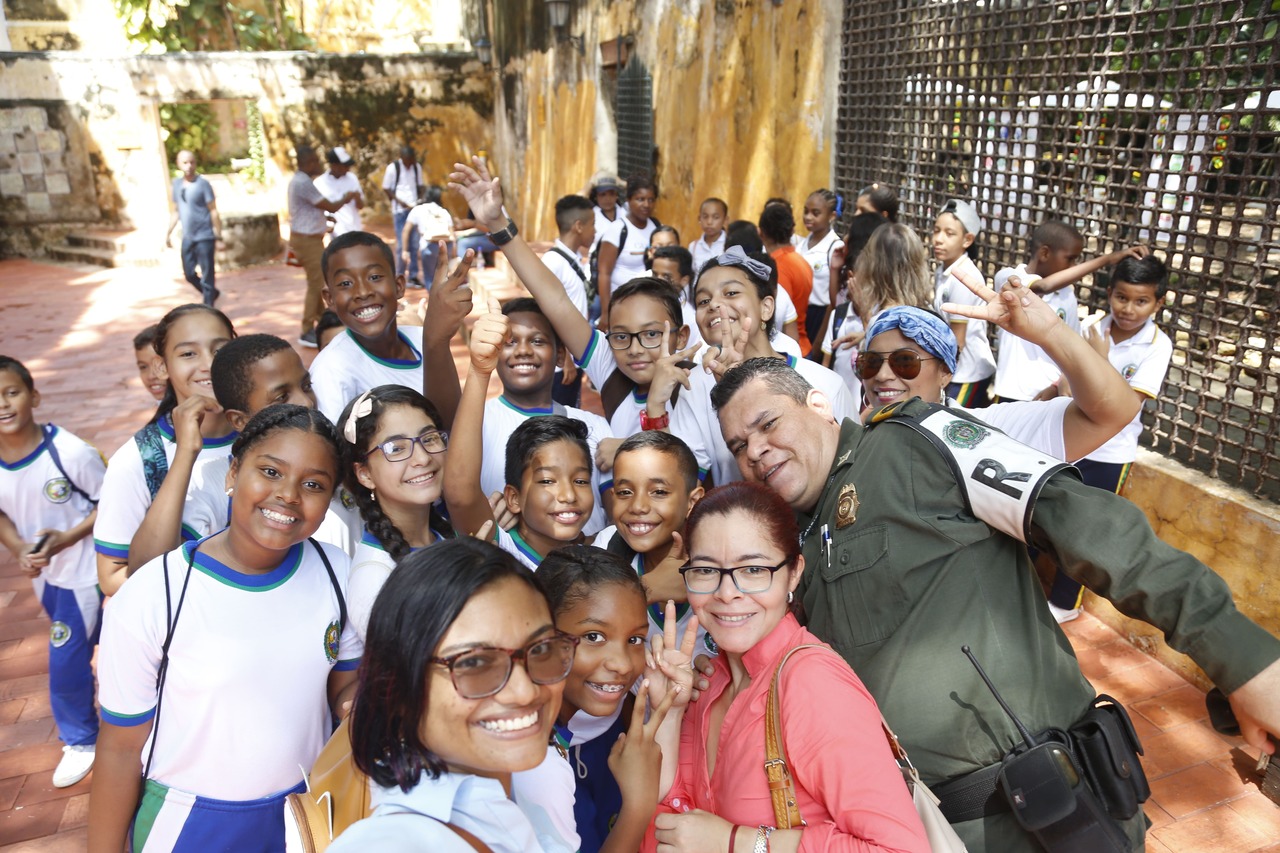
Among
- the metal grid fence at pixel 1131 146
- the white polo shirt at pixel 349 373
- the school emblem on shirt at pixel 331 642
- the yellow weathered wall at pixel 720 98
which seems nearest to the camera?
the school emblem on shirt at pixel 331 642

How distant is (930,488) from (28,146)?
18.0m

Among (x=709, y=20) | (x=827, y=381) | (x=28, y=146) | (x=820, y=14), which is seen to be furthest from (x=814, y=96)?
(x=28, y=146)

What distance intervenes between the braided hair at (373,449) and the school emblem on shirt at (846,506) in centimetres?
101

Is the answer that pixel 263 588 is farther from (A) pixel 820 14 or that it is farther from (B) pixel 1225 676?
(A) pixel 820 14

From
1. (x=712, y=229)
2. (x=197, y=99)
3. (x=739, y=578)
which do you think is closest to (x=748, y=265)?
(x=739, y=578)

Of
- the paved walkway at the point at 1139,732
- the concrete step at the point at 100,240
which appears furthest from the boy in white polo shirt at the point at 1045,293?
the concrete step at the point at 100,240

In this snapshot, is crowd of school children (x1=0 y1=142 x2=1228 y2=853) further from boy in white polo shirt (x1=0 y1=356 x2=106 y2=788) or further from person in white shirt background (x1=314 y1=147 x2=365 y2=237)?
person in white shirt background (x1=314 y1=147 x2=365 y2=237)

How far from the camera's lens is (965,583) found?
1703mm

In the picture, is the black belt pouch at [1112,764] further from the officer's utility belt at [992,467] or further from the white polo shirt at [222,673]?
the white polo shirt at [222,673]

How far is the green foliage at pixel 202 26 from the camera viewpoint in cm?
1800

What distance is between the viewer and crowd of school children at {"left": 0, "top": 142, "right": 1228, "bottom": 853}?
1.29 meters

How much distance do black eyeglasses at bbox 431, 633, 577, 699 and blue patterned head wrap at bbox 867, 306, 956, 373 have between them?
1.46m

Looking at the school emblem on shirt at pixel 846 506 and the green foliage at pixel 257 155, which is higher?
the green foliage at pixel 257 155

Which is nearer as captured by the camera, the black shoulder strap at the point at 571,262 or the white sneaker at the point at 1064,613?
the white sneaker at the point at 1064,613
